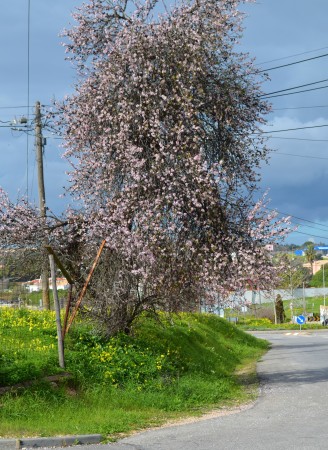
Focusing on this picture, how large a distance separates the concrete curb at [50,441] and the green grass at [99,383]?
34cm

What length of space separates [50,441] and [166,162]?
6626mm

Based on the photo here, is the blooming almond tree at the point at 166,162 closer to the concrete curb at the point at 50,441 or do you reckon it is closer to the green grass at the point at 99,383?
the green grass at the point at 99,383

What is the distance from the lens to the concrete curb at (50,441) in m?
9.29

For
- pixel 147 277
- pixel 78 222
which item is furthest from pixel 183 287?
pixel 78 222

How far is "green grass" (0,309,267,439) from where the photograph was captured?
10.7m

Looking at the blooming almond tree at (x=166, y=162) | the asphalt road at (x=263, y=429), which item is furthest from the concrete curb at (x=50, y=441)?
the blooming almond tree at (x=166, y=162)

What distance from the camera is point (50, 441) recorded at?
31.1ft

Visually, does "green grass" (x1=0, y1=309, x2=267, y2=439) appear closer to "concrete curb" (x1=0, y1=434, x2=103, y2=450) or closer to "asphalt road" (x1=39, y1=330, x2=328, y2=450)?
"concrete curb" (x1=0, y1=434, x2=103, y2=450)

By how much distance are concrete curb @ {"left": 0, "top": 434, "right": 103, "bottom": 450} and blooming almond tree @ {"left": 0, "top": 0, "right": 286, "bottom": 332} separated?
4.83 metres

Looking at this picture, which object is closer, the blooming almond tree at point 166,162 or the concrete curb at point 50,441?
the concrete curb at point 50,441

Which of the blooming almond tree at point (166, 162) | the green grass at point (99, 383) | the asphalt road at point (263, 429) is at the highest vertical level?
the blooming almond tree at point (166, 162)

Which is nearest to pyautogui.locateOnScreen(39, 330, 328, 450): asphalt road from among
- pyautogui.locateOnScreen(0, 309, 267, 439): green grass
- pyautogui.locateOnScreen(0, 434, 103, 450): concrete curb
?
pyautogui.locateOnScreen(0, 434, 103, 450): concrete curb

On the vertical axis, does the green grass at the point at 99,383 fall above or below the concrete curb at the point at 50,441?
above

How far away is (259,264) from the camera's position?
1478 centimetres
